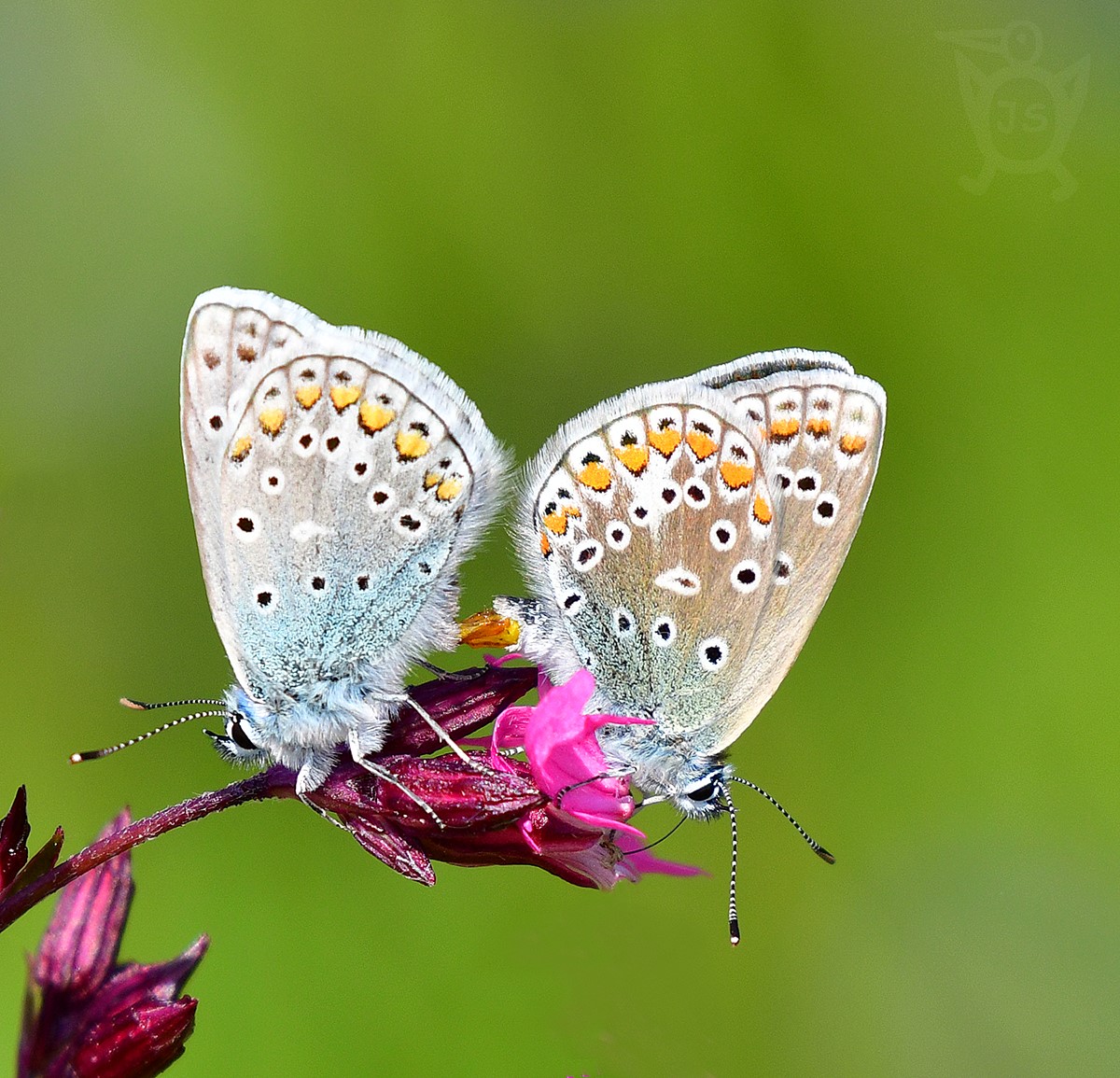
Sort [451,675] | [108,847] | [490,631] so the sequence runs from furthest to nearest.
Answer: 1. [490,631]
2. [451,675]
3. [108,847]

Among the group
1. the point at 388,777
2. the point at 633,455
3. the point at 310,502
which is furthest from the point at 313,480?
the point at 633,455

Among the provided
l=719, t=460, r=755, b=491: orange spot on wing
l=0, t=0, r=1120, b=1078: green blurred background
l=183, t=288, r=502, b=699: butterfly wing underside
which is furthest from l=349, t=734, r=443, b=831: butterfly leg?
l=0, t=0, r=1120, b=1078: green blurred background

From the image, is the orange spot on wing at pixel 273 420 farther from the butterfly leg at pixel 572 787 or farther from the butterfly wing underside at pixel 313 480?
the butterfly leg at pixel 572 787

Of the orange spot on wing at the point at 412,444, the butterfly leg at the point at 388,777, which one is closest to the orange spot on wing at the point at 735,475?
the orange spot on wing at the point at 412,444

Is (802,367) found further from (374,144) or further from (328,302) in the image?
(374,144)

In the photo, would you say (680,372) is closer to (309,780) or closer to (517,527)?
(517,527)

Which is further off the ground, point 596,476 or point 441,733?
point 596,476

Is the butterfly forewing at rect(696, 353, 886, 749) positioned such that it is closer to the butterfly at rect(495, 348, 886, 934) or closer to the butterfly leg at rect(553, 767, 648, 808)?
the butterfly at rect(495, 348, 886, 934)

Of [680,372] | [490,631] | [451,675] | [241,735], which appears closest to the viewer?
[241,735]
